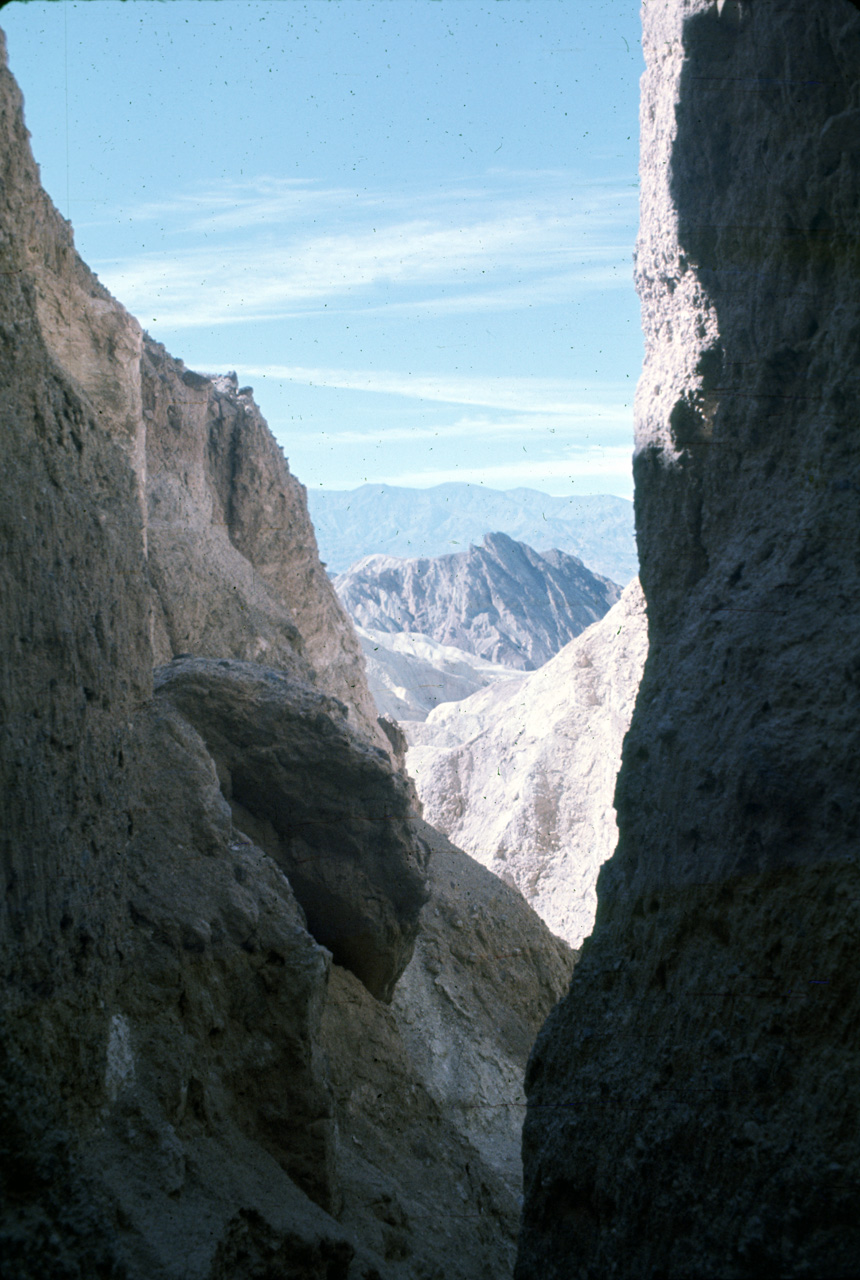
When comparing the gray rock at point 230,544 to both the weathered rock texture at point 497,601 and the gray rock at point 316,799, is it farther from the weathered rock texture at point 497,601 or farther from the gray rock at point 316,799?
the weathered rock texture at point 497,601

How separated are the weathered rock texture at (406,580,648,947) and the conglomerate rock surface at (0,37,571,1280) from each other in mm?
13601

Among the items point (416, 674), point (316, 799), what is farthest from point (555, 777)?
point (416, 674)

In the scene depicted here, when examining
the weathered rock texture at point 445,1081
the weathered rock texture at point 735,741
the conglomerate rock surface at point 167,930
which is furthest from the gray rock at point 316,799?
the weathered rock texture at point 735,741

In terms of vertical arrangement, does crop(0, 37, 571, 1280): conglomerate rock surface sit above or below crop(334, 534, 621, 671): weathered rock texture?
below

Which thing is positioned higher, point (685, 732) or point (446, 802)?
point (685, 732)

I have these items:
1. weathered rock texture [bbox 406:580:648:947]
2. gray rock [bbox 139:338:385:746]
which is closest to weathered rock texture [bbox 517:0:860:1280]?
gray rock [bbox 139:338:385:746]

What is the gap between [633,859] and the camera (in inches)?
171

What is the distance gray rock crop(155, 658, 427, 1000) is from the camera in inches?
268

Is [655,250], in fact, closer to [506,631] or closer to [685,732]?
[685,732]

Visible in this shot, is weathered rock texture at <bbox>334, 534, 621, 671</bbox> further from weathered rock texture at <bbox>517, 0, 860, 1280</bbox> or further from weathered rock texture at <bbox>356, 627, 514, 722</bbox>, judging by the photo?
weathered rock texture at <bbox>517, 0, 860, 1280</bbox>

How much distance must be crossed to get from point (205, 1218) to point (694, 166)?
5.38 meters

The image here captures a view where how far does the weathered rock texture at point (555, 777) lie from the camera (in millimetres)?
22781

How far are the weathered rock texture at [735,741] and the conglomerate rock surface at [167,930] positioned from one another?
5.09ft

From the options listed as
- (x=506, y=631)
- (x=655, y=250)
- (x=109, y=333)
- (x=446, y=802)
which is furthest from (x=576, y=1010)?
(x=506, y=631)
